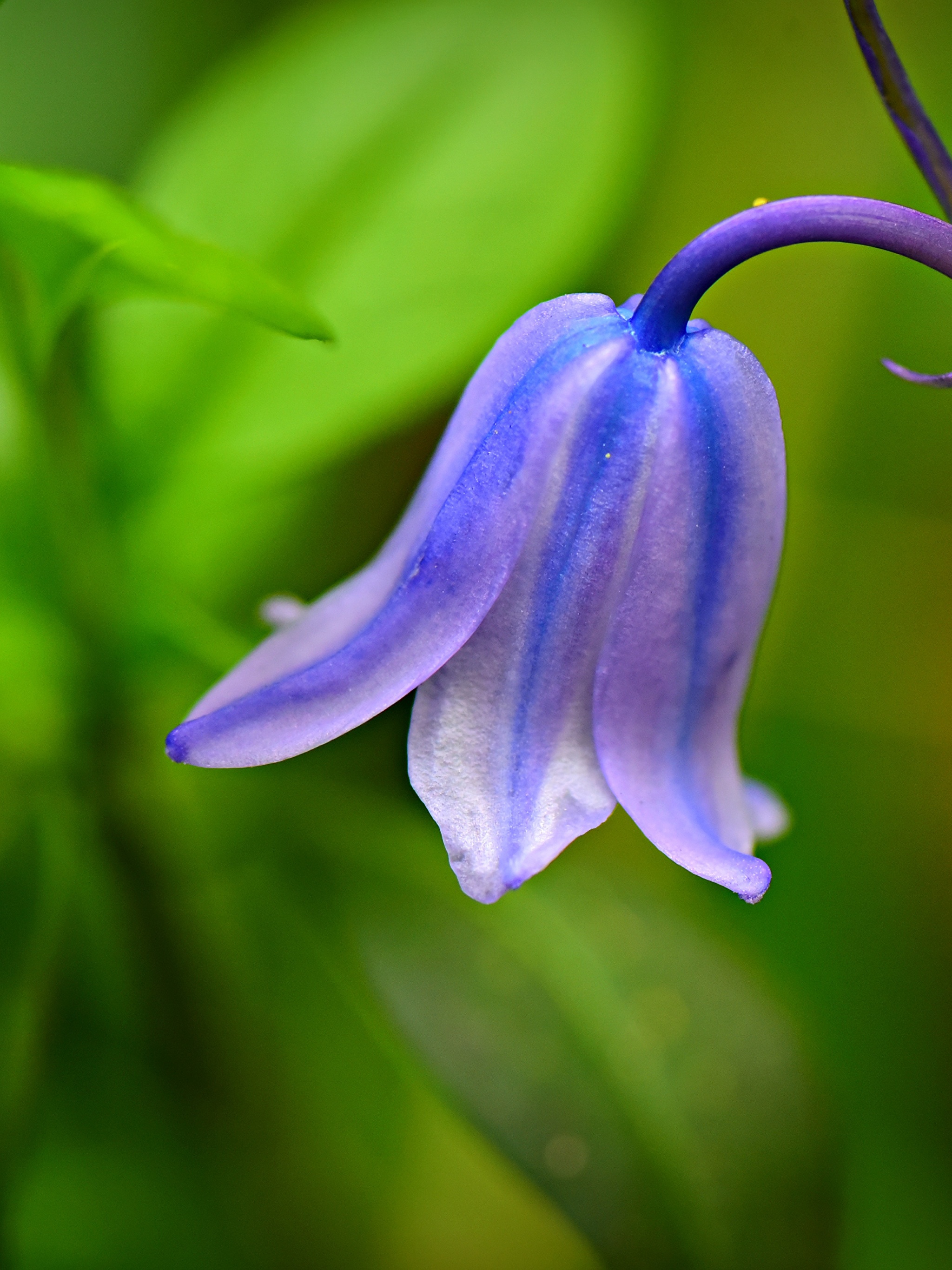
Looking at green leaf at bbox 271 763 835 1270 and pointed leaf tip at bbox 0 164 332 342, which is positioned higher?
pointed leaf tip at bbox 0 164 332 342

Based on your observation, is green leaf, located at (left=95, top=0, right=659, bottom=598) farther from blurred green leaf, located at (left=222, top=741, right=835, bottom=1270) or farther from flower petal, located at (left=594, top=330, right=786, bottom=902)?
flower petal, located at (left=594, top=330, right=786, bottom=902)

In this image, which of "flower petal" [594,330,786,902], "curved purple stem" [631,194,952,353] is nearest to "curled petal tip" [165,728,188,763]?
"flower petal" [594,330,786,902]

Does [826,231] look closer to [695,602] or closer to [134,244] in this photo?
[695,602]

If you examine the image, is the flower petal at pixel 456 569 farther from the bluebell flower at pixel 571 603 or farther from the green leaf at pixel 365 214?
the green leaf at pixel 365 214

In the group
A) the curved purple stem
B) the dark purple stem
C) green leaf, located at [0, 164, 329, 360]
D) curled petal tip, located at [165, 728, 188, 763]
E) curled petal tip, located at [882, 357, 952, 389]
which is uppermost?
the dark purple stem

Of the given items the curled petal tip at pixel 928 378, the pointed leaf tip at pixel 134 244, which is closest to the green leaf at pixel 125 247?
the pointed leaf tip at pixel 134 244

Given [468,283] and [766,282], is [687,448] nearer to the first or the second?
[468,283]
